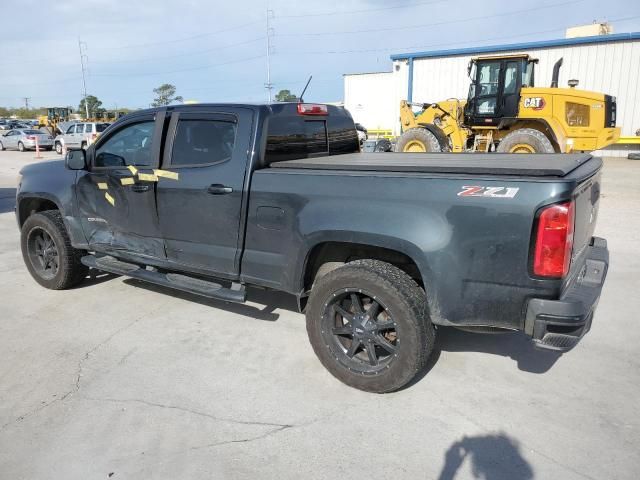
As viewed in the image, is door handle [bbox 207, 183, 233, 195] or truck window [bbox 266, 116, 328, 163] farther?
truck window [bbox 266, 116, 328, 163]

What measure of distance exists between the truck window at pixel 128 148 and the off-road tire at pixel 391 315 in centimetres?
206

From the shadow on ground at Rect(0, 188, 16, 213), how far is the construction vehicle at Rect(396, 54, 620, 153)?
31.6 feet

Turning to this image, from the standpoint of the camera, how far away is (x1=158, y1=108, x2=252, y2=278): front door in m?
3.78

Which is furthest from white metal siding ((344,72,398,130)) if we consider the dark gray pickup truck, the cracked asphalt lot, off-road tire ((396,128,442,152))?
the cracked asphalt lot

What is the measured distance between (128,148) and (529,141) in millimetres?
9845

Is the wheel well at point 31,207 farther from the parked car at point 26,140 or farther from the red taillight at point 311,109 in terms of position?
the parked car at point 26,140

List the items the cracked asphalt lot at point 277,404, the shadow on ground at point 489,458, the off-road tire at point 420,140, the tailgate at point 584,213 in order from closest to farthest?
the shadow on ground at point 489,458 < the cracked asphalt lot at point 277,404 < the tailgate at point 584,213 < the off-road tire at point 420,140

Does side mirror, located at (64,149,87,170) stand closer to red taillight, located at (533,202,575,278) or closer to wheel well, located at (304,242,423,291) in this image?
wheel well, located at (304,242,423,291)

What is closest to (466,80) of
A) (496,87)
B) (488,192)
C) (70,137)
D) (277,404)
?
(496,87)

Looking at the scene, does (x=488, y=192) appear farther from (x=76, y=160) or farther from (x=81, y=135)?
(x=81, y=135)

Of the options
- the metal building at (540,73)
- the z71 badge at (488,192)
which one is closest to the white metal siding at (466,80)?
the metal building at (540,73)

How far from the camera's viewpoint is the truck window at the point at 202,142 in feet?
12.8

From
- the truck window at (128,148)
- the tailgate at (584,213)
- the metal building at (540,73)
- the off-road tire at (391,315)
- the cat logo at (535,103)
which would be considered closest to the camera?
the tailgate at (584,213)

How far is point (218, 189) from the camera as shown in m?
3.79
